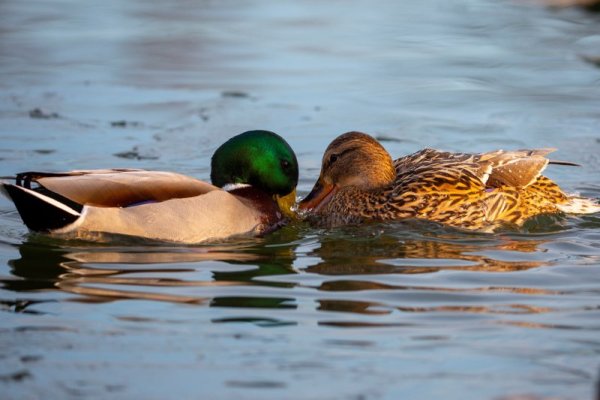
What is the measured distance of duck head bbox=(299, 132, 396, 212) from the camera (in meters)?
8.76

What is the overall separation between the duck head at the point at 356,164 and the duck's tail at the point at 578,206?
1228 millimetres

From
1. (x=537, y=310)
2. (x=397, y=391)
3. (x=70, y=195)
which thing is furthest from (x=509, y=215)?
(x=397, y=391)

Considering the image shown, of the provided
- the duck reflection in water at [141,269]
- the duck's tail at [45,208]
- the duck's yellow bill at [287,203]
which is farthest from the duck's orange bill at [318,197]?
the duck's tail at [45,208]

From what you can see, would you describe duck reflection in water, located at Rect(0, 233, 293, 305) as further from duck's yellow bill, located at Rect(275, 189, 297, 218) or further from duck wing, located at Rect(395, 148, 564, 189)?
duck wing, located at Rect(395, 148, 564, 189)

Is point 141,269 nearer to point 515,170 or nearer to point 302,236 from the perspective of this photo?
point 302,236

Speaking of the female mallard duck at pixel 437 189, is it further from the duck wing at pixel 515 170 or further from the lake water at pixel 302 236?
the lake water at pixel 302 236

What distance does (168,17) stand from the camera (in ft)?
52.6

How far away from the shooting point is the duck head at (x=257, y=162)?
840 cm

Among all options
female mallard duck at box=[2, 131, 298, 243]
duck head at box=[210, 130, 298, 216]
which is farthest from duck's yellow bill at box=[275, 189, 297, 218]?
female mallard duck at box=[2, 131, 298, 243]

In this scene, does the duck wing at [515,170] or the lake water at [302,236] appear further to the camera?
the duck wing at [515,170]

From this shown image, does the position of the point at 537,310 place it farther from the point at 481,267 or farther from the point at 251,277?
the point at 251,277

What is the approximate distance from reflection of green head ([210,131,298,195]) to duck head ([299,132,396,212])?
0.40 meters

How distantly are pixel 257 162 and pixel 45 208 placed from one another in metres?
1.47

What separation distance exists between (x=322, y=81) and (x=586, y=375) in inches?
311
